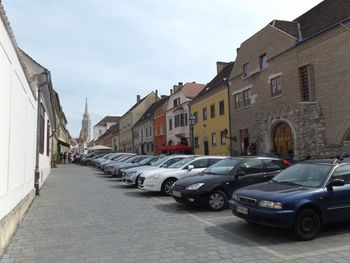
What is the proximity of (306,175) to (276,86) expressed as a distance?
60.6 ft

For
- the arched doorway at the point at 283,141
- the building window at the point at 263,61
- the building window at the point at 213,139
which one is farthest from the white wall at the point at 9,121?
the building window at the point at 213,139

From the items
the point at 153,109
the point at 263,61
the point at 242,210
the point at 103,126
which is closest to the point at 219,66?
the point at 263,61

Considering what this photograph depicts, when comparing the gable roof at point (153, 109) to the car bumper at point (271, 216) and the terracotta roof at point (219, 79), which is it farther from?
the car bumper at point (271, 216)

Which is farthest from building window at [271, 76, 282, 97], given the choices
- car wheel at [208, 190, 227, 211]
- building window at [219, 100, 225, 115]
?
car wheel at [208, 190, 227, 211]

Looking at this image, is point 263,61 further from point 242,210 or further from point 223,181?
point 242,210

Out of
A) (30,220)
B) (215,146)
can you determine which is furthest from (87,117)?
(30,220)

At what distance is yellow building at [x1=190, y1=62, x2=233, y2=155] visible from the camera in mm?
32781

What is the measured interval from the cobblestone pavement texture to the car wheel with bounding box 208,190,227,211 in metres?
0.22

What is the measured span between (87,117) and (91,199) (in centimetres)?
13783

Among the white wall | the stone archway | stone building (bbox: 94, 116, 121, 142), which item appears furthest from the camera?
stone building (bbox: 94, 116, 121, 142)

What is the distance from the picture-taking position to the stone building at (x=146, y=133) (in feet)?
190

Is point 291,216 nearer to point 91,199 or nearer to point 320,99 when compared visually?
point 91,199

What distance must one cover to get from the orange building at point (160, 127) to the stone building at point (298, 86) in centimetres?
2125

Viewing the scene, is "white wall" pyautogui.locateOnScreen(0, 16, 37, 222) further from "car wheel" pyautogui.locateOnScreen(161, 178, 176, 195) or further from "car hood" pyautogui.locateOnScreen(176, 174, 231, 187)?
"car wheel" pyautogui.locateOnScreen(161, 178, 176, 195)
